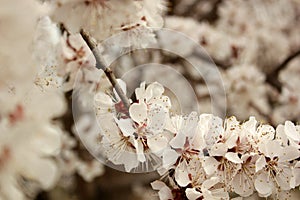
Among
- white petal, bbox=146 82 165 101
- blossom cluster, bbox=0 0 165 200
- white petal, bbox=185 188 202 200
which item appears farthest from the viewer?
white petal, bbox=146 82 165 101

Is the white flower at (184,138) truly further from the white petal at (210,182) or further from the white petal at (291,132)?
the white petal at (291,132)

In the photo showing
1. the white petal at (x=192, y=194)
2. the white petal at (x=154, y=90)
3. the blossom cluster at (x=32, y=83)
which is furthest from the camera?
→ the white petal at (x=154, y=90)

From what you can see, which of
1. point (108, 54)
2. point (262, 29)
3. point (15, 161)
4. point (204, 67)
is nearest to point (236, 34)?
point (262, 29)

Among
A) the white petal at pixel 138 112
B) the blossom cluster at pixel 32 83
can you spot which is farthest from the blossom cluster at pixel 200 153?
the blossom cluster at pixel 32 83

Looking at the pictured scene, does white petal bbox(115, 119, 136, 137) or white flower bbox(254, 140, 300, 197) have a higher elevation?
Result: white petal bbox(115, 119, 136, 137)

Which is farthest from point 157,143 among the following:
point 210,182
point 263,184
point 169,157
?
point 263,184

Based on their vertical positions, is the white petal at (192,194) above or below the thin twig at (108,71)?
below

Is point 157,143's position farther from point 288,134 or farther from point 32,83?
point 32,83

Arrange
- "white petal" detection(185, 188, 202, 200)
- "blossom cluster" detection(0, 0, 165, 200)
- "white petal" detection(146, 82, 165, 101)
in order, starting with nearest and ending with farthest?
"blossom cluster" detection(0, 0, 165, 200), "white petal" detection(185, 188, 202, 200), "white petal" detection(146, 82, 165, 101)

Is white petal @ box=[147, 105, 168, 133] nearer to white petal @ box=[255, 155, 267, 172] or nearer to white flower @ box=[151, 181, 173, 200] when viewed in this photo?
white flower @ box=[151, 181, 173, 200]

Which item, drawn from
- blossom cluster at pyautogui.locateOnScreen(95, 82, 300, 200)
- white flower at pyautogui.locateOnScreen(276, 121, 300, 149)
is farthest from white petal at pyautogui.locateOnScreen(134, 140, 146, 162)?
white flower at pyautogui.locateOnScreen(276, 121, 300, 149)

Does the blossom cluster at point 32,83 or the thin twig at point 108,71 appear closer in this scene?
the blossom cluster at point 32,83

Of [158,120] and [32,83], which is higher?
[32,83]

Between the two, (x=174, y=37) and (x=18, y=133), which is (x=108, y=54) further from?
(x=174, y=37)
